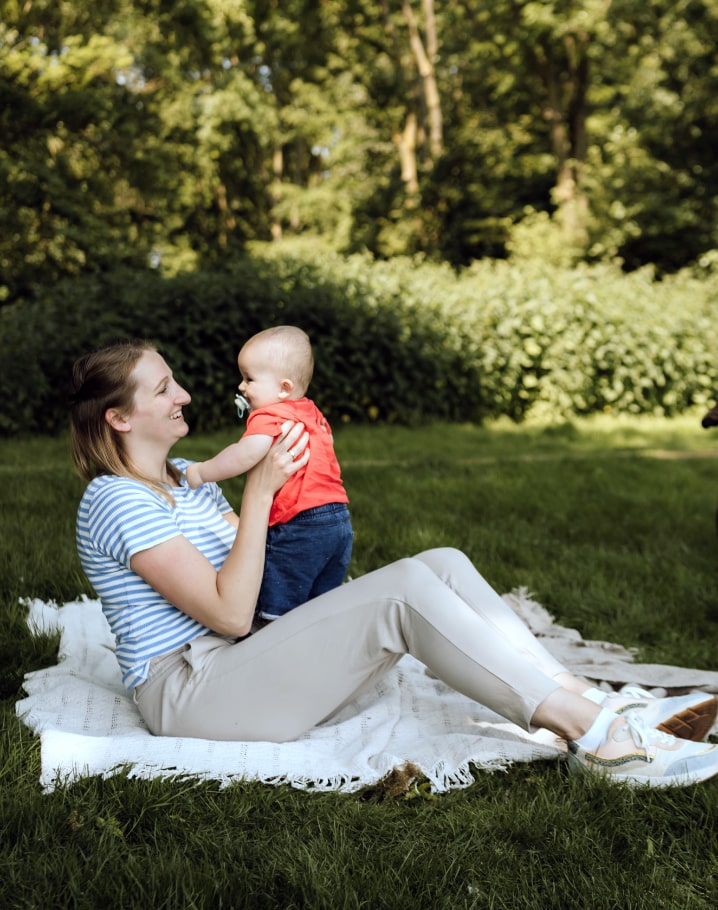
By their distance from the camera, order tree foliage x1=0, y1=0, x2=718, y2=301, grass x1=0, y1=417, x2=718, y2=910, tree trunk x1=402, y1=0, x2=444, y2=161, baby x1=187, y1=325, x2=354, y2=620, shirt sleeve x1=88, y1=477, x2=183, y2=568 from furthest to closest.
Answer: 1. tree trunk x1=402, y1=0, x2=444, y2=161
2. tree foliage x1=0, y1=0, x2=718, y2=301
3. baby x1=187, y1=325, x2=354, y2=620
4. shirt sleeve x1=88, y1=477, x2=183, y2=568
5. grass x1=0, y1=417, x2=718, y2=910

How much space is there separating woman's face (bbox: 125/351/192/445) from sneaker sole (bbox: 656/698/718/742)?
1.75 meters

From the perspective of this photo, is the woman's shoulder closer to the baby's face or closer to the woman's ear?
the woman's ear

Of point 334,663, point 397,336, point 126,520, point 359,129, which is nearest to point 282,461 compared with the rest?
point 126,520

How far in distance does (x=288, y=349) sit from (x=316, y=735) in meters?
1.25

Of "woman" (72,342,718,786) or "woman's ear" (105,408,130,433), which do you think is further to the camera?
"woman's ear" (105,408,130,433)

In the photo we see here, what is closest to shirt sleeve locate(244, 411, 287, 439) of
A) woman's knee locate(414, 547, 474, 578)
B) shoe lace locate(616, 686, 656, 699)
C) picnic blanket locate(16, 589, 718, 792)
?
woman's knee locate(414, 547, 474, 578)

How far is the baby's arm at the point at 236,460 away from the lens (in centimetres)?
256

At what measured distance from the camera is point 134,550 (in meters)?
2.42

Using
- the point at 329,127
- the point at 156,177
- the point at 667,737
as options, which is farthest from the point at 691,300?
the point at 329,127

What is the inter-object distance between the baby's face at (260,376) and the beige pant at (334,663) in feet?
2.18

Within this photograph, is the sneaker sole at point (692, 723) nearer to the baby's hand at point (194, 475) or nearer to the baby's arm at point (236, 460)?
the baby's arm at point (236, 460)

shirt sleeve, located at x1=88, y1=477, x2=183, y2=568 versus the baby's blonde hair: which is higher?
the baby's blonde hair

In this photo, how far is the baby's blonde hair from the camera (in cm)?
271

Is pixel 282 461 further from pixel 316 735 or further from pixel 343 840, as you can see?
pixel 343 840
